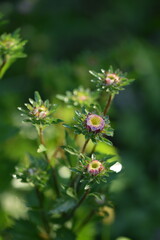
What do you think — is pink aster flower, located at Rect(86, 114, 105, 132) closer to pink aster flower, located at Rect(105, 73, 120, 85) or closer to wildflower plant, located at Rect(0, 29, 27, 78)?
pink aster flower, located at Rect(105, 73, 120, 85)

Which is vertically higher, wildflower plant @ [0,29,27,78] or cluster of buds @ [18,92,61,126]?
wildflower plant @ [0,29,27,78]

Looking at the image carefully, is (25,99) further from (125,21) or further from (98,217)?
(125,21)

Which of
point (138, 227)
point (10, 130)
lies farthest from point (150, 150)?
point (10, 130)

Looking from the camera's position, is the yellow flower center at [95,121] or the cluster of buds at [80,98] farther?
the cluster of buds at [80,98]

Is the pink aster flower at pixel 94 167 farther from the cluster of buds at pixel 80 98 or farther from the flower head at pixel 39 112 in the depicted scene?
the cluster of buds at pixel 80 98

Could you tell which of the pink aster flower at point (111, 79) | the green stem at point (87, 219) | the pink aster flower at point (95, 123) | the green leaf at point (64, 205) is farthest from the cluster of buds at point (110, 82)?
the green stem at point (87, 219)

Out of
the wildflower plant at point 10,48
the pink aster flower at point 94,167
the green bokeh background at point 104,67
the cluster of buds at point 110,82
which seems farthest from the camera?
the green bokeh background at point 104,67

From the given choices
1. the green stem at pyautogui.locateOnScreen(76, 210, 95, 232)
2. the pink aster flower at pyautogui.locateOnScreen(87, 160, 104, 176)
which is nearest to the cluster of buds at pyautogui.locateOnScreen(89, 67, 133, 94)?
the pink aster flower at pyautogui.locateOnScreen(87, 160, 104, 176)
